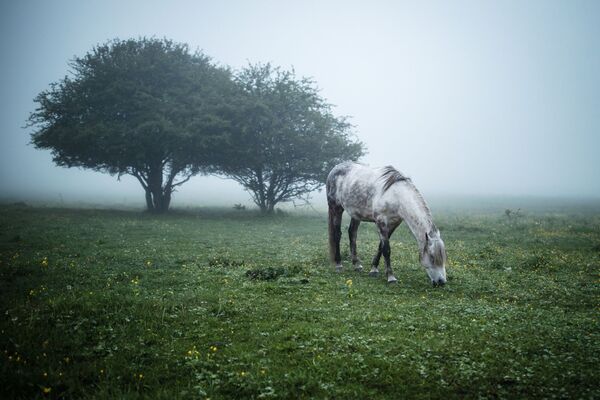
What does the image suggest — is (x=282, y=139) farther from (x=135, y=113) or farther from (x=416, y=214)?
(x=416, y=214)

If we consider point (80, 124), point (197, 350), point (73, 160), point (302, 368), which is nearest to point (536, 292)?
point (302, 368)

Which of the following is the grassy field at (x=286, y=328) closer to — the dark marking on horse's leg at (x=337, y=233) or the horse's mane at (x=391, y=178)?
the dark marking on horse's leg at (x=337, y=233)

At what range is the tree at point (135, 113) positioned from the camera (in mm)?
32406

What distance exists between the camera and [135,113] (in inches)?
1315

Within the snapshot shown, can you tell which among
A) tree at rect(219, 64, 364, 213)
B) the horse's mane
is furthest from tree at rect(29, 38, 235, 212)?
the horse's mane

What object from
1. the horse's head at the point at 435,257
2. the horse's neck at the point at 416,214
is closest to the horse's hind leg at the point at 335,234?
the horse's neck at the point at 416,214

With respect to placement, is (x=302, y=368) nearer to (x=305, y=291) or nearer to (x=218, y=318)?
(x=218, y=318)

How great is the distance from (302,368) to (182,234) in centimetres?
1793

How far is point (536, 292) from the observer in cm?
1071

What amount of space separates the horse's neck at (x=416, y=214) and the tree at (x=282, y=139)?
23940 millimetres

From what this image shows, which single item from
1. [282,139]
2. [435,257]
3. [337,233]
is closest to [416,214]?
[435,257]

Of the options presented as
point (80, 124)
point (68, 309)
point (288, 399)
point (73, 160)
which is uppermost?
point (80, 124)

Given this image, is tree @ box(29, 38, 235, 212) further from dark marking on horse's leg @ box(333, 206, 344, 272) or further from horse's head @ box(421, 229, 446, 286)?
horse's head @ box(421, 229, 446, 286)

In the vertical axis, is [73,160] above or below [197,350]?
above
